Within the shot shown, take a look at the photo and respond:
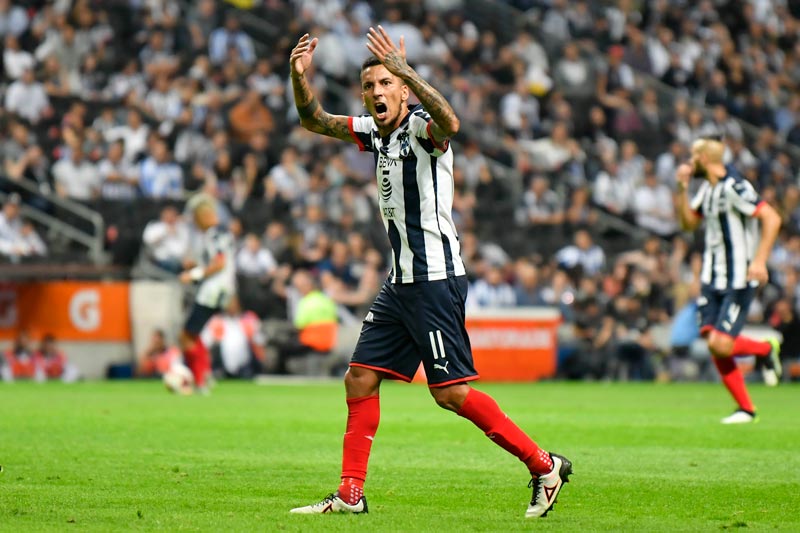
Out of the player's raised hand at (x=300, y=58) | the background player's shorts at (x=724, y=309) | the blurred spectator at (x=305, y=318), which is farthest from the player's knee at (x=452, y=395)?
the blurred spectator at (x=305, y=318)

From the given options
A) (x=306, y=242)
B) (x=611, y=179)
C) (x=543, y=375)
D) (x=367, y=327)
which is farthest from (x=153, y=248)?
(x=367, y=327)

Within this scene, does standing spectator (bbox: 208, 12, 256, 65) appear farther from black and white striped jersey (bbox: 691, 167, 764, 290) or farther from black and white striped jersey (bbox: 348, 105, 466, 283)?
black and white striped jersey (bbox: 348, 105, 466, 283)

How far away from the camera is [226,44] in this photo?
25734 millimetres

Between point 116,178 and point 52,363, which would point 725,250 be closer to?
point 52,363

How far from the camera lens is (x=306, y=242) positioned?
23.0 meters

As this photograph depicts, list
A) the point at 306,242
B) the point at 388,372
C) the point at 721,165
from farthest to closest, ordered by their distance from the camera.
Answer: the point at 306,242 → the point at 721,165 → the point at 388,372

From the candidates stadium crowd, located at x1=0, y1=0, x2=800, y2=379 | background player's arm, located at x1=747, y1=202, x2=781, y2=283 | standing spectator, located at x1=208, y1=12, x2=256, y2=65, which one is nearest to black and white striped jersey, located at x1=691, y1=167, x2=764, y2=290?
background player's arm, located at x1=747, y1=202, x2=781, y2=283

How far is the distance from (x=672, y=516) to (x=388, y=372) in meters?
1.58

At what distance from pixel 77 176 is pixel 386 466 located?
46.7ft

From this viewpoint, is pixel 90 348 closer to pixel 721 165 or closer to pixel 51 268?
pixel 51 268

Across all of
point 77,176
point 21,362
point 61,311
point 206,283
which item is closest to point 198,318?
point 206,283

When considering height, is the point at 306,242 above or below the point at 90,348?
above

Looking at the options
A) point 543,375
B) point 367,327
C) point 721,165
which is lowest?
point 543,375

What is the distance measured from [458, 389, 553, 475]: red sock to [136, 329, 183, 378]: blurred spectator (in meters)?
14.4
